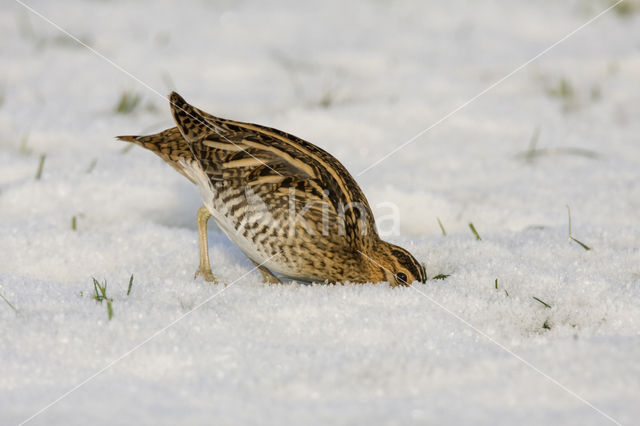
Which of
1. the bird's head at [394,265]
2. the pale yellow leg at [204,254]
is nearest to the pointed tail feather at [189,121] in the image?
the pale yellow leg at [204,254]

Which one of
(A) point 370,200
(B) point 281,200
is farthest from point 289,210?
(A) point 370,200

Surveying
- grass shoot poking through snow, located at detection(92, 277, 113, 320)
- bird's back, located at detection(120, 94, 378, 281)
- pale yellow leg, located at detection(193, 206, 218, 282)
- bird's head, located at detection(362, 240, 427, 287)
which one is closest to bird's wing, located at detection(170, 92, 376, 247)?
bird's back, located at detection(120, 94, 378, 281)

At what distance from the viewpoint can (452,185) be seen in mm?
5957

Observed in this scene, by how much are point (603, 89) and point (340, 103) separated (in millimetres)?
2984

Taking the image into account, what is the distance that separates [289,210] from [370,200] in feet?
5.09

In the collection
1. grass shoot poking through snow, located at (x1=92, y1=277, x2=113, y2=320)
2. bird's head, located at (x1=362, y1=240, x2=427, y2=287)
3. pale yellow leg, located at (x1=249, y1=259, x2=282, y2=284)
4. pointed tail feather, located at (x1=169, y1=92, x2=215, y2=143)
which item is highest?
pointed tail feather, located at (x1=169, y1=92, x2=215, y2=143)

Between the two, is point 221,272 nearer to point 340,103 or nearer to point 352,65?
point 340,103

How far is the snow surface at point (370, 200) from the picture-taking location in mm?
2873

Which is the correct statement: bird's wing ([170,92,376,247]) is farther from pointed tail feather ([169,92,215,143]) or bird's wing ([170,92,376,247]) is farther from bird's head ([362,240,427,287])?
bird's head ([362,240,427,287])

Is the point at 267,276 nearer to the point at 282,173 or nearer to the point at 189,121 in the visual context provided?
the point at 282,173

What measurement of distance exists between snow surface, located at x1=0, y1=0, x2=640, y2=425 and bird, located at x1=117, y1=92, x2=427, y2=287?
0.16 metres

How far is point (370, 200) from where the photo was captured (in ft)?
17.8

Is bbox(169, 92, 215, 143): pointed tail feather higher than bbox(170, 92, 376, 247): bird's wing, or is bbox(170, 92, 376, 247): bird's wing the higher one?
bbox(169, 92, 215, 143): pointed tail feather

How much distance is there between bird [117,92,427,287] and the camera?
156 inches
